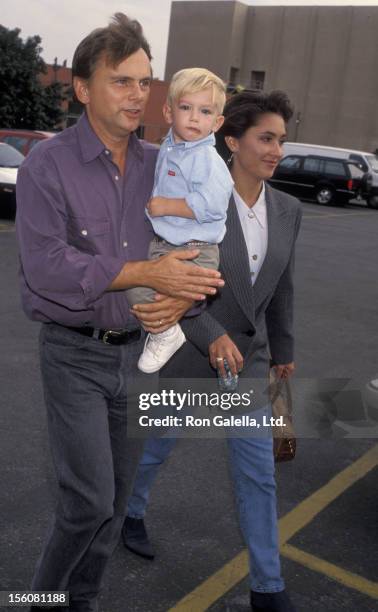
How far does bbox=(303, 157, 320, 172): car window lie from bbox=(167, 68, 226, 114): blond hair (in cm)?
2490

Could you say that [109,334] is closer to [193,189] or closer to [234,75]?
[193,189]

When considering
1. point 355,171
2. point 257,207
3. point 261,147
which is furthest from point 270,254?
point 355,171

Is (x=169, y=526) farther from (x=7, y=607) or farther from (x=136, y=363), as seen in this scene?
(x=136, y=363)

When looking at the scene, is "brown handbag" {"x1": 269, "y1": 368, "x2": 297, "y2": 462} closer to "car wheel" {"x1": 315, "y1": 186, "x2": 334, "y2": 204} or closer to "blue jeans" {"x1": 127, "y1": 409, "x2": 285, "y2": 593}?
"blue jeans" {"x1": 127, "y1": 409, "x2": 285, "y2": 593}

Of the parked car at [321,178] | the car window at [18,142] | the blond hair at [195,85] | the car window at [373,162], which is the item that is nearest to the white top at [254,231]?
the blond hair at [195,85]

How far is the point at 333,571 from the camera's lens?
3.44m

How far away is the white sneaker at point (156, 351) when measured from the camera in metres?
2.64

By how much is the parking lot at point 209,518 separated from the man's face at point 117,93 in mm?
2009

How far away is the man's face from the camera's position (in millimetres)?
2410

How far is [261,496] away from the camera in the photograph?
9.75 ft

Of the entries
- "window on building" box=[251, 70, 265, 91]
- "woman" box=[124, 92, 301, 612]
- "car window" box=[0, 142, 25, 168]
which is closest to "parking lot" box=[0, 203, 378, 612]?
"woman" box=[124, 92, 301, 612]

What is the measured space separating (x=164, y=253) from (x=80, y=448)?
2.48ft

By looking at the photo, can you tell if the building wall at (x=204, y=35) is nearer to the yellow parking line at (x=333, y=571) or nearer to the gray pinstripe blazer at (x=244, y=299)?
the gray pinstripe blazer at (x=244, y=299)

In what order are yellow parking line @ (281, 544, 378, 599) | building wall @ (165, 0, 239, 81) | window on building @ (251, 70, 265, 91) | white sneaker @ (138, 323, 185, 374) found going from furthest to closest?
window on building @ (251, 70, 265, 91) < building wall @ (165, 0, 239, 81) < yellow parking line @ (281, 544, 378, 599) < white sneaker @ (138, 323, 185, 374)
